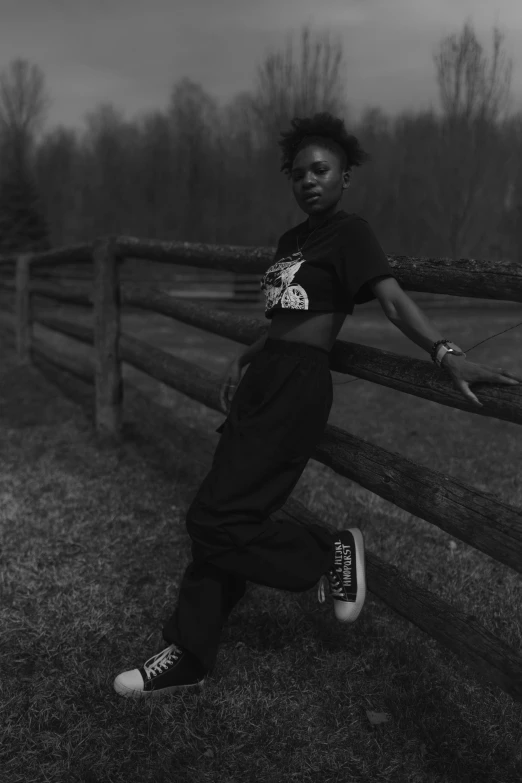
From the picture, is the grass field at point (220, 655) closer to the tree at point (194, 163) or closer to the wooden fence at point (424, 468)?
the wooden fence at point (424, 468)

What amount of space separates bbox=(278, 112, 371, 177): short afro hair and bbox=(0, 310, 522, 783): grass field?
176cm

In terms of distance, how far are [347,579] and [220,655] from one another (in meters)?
0.60

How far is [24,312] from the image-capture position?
895 cm

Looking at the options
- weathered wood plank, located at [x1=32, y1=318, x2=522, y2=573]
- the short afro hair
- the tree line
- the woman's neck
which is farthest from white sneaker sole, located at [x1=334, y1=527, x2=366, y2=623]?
the tree line

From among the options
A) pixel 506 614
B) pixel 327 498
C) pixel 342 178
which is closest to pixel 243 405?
pixel 342 178

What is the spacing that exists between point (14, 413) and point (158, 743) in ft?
15.1

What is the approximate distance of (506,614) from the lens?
3051mm

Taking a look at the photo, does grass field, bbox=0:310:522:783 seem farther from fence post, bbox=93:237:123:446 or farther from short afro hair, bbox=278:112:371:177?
short afro hair, bbox=278:112:371:177

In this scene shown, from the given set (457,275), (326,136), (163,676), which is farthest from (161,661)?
(326,136)

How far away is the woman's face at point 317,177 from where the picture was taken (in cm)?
245

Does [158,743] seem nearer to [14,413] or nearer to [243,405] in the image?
[243,405]

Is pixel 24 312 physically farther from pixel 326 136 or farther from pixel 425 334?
pixel 425 334

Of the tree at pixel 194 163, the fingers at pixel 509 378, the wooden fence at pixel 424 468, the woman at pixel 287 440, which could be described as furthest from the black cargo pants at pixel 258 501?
the tree at pixel 194 163

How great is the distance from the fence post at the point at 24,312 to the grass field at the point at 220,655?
13.8 ft
